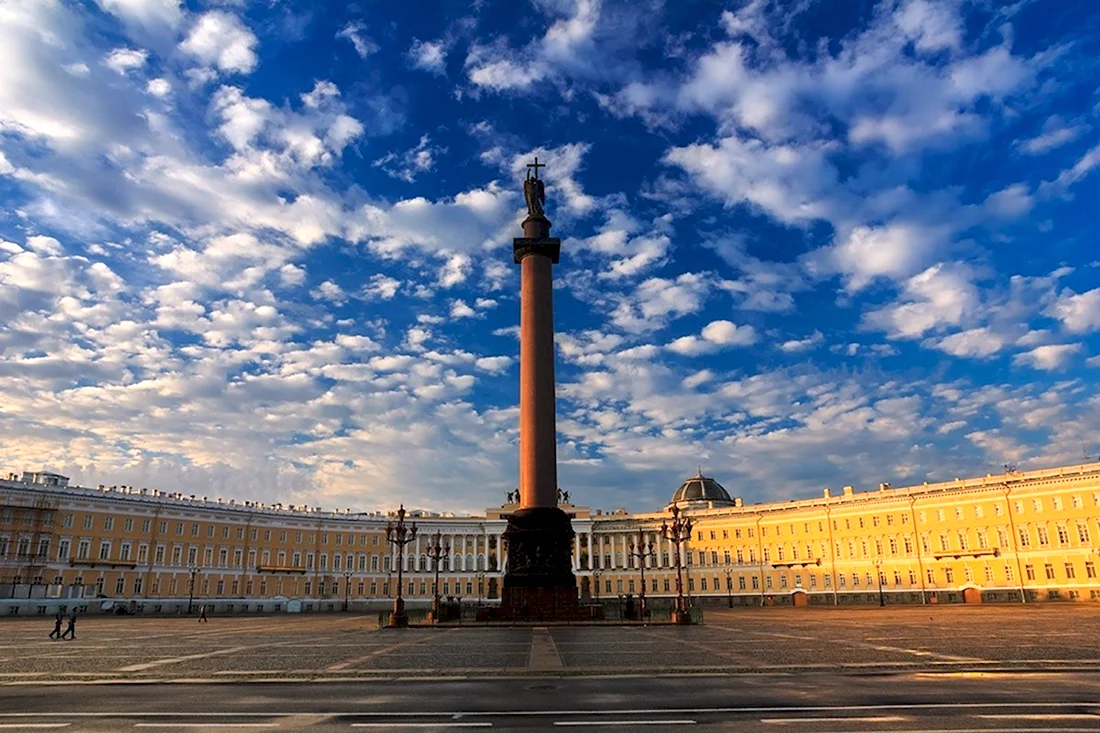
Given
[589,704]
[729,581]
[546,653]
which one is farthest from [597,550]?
[589,704]

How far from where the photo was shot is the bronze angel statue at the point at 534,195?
55.2m

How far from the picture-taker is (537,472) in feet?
156

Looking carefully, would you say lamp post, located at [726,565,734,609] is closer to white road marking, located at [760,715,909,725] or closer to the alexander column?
the alexander column

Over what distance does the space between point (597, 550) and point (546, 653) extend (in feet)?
344

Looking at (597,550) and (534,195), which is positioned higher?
(534,195)

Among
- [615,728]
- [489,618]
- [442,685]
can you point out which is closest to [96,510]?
[489,618]

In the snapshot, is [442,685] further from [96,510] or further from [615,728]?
[96,510]

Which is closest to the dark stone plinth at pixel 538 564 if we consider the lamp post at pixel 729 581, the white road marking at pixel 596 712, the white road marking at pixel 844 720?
the white road marking at pixel 596 712

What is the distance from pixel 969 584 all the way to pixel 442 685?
87.6 meters

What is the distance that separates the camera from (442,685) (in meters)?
17.4

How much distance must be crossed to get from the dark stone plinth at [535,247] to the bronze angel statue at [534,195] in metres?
2.71

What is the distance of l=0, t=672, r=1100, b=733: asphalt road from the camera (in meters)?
12.0

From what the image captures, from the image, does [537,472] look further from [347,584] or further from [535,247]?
[347,584]

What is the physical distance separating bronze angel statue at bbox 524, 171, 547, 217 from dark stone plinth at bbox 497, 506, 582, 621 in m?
21.8
